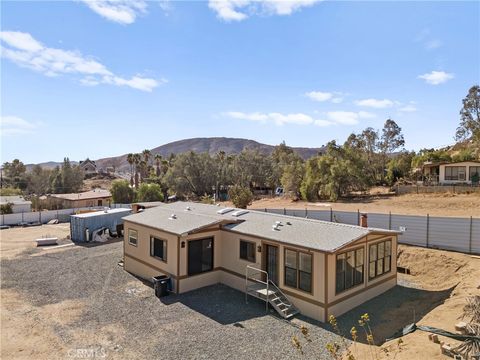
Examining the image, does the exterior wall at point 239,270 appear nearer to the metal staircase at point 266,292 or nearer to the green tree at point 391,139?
the metal staircase at point 266,292

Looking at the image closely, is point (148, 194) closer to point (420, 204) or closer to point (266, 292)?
point (420, 204)

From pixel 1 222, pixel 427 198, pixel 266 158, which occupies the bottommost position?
pixel 1 222

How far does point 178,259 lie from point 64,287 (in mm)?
6086

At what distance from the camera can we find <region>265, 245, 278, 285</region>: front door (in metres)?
13.7

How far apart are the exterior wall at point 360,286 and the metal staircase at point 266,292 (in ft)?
4.73

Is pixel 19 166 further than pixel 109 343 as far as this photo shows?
Yes

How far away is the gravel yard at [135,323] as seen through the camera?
10.2m

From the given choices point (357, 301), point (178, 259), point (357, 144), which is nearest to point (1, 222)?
point (178, 259)

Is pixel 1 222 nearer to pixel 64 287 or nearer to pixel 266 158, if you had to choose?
pixel 64 287

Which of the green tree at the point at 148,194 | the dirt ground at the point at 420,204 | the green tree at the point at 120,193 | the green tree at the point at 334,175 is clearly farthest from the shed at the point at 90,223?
the green tree at the point at 334,175

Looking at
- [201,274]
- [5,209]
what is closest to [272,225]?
[201,274]

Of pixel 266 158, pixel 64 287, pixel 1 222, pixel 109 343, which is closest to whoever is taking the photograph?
pixel 109 343

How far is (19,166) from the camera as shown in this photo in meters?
85.4

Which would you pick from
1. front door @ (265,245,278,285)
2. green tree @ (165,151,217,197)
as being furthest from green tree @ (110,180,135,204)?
front door @ (265,245,278,285)
